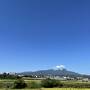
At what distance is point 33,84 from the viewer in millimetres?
96312

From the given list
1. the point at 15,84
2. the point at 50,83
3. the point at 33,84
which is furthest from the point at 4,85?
the point at 50,83

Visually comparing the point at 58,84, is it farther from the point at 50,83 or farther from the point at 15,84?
the point at 15,84

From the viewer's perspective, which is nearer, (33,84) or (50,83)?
(33,84)

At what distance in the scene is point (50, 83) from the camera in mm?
102688

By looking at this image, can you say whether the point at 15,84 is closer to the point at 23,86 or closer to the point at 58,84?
the point at 23,86

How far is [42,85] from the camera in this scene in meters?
102

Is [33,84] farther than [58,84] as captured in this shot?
No

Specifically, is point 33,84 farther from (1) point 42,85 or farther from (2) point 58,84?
(2) point 58,84

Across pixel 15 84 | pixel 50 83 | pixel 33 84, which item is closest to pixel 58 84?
pixel 50 83

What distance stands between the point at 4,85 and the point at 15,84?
15.1 ft

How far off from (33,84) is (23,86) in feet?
14.2

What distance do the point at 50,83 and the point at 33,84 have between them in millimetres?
9803

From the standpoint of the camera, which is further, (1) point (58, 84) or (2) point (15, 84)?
(1) point (58, 84)

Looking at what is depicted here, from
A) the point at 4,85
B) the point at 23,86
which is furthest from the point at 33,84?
the point at 4,85
